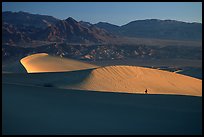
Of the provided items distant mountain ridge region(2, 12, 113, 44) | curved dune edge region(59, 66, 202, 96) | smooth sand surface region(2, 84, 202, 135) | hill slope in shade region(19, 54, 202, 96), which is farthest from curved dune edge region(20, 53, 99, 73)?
distant mountain ridge region(2, 12, 113, 44)

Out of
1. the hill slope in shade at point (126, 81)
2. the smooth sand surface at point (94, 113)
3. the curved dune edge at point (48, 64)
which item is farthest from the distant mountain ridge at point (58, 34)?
the smooth sand surface at point (94, 113)

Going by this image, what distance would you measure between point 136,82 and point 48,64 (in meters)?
12.8

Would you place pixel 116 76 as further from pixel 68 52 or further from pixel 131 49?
pixel 131 49

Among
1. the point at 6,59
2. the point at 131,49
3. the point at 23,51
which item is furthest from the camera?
the point at 131,49

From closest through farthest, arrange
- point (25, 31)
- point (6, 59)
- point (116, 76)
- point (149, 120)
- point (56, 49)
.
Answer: point (149, 120)
point (116, 76)
point (6, 59)
point (56, 49)
point (25, 31)

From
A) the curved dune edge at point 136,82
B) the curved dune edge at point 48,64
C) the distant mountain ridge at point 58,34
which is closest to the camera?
the curved dune edge at point 136,82

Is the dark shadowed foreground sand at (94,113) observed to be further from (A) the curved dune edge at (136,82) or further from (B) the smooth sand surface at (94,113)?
(A) the curved dune edge at (136,82)

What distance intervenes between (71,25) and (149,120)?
106m

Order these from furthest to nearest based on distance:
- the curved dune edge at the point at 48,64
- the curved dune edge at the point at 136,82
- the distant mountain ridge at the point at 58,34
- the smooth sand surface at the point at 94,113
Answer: the distant mountain ridge at the point at 58,34 → the curved dune edge at the point at 48,64 → the curved dune edge at the point at 136,82 → the smooth sand surface at the point at 94,113

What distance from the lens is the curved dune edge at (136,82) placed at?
2075 centimetres

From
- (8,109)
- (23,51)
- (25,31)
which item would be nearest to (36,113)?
(8,109)

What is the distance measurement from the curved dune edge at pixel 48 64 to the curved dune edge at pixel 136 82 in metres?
8.03

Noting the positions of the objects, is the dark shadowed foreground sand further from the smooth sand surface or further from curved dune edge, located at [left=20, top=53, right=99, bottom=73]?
curved dune edge, located at [left=20, top=53, right=99, bottom=73]

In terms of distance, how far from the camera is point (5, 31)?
94.5 m
